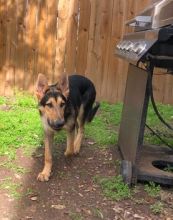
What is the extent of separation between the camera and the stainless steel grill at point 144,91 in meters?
5.11

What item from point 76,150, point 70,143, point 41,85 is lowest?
point 76,150

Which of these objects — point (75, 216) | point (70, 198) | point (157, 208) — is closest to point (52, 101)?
point (70, 198)

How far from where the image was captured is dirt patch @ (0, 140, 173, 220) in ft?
17.1

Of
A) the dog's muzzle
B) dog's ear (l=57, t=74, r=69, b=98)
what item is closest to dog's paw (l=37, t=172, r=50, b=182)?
the dog's muzzle

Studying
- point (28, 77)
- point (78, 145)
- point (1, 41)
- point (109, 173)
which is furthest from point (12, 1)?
point (109, 173)

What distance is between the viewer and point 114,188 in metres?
5.87

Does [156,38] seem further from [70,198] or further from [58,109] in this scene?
[70,198]

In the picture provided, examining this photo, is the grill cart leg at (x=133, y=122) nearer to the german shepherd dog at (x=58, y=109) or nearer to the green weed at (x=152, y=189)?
the green weed at (x=152, y=189)

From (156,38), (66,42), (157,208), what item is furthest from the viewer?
(66,42)

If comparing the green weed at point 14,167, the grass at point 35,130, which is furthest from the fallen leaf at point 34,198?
the green weed at point 14,167

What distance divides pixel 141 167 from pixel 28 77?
4.63 meters

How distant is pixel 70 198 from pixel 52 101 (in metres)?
1.17

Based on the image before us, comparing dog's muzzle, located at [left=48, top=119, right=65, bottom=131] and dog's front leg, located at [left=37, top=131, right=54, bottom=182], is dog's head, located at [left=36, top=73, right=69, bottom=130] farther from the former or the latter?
dog's front leg, located at [left=37, top=131, right=54, bottom=182]

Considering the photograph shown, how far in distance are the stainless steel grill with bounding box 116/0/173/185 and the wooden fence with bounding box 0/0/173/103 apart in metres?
2.95
